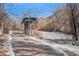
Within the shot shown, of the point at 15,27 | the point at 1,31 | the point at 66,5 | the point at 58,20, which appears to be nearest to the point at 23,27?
the point at 15,27

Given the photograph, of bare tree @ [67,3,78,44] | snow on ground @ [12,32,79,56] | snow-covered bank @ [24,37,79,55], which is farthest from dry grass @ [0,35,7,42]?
bare tree @ [67,3,78,44]

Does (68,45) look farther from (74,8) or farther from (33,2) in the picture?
(33,2)

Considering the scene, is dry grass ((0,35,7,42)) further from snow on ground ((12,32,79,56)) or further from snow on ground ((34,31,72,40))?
snow on ground ((34,31,72,40))

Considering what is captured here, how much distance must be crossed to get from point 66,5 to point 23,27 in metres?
0.39

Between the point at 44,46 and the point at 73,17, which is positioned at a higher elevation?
the point at 73,17

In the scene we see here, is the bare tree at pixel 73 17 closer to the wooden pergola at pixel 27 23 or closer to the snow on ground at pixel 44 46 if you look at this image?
the snow on ground at pixel 44 46

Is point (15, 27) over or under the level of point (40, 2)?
under

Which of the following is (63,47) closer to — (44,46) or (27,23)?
(44,46)

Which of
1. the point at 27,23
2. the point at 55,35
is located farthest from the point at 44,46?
the point at 27,23

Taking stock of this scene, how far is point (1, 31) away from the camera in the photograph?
1.62m

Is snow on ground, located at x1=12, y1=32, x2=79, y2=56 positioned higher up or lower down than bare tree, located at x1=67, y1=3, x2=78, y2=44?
lower down

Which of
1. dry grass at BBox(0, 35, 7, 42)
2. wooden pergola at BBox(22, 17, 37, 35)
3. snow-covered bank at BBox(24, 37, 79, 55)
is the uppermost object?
wooden pergola at BBox(22, 17, 37, 35)

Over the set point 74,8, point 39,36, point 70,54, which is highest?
point 74,8

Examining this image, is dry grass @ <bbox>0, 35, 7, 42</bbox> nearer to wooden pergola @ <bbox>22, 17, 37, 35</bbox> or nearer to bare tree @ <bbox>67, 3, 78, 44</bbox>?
wooden pergola @ <bbox>22, 17, 37, 35</bbox>
